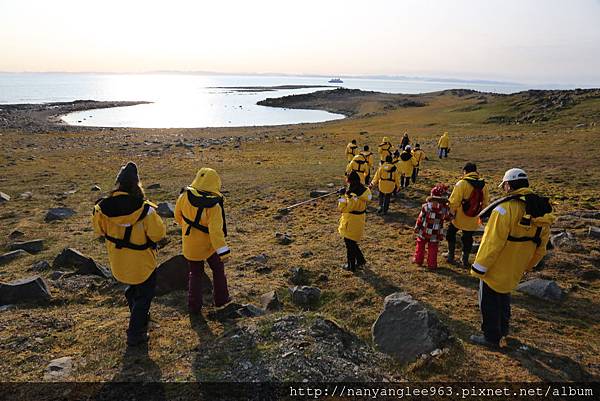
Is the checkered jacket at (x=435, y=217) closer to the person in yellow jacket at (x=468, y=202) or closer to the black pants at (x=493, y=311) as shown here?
the person in yellow jacket at (x=468, y=202)

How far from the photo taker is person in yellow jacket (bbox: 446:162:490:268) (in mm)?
8664

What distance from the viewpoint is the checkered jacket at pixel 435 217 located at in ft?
29.6

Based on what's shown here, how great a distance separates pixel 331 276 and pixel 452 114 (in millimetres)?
54594

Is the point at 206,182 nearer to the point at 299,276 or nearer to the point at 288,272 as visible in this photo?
the point at 299,276

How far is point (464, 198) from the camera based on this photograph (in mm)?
8773

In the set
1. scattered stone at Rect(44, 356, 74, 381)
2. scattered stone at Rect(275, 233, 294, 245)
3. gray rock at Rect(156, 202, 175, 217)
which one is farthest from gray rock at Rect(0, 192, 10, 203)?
scattered stone at Rect(44, 356, 74, 381)

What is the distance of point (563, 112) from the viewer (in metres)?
41.6

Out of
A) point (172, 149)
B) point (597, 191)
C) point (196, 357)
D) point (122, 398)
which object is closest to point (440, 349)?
point (196, 357)

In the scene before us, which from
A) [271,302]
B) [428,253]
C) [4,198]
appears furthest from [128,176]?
[4,198]

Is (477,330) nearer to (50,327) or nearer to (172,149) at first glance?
(50,327)

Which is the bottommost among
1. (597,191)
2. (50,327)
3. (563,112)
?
(50,327)

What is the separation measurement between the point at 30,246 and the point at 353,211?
8743 mm

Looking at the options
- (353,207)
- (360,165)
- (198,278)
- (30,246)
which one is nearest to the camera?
(198,278)

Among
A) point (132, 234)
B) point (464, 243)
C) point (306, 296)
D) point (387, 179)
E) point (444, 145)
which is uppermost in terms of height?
point (444, 145)
